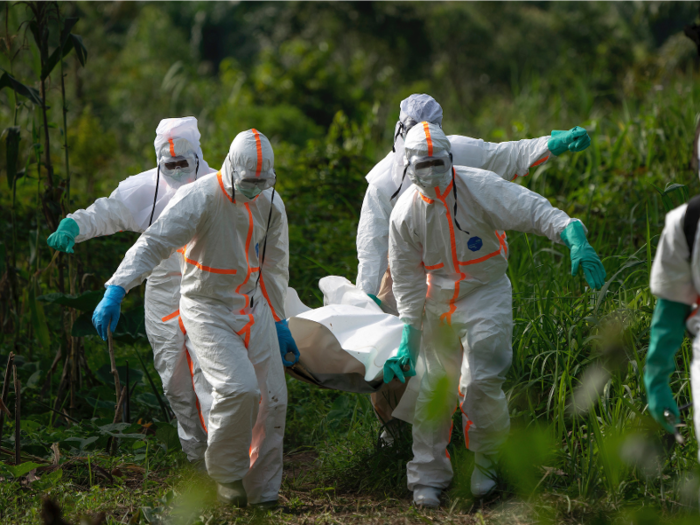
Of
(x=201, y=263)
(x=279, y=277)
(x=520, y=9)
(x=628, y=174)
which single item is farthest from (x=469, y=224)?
(x=520, y=9)

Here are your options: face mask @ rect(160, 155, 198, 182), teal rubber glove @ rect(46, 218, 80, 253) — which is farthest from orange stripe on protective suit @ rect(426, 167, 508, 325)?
teal rubber glove @ rect(46, 218, 80, 253)

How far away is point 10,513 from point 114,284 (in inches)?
43.8

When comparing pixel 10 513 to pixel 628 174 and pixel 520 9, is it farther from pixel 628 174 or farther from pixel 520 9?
pixel 520 9

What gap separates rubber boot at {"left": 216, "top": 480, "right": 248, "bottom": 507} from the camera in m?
3.30

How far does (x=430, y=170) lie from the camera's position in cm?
312

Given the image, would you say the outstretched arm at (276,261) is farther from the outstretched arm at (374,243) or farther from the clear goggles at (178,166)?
the clear goggles at (178,166)

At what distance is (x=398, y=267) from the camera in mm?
3316

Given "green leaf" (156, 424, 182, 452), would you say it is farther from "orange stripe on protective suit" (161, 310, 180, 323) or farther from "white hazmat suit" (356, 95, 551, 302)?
"white hazmat suit" (356, 95, 551, 302)

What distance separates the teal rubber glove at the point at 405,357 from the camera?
11.0 ft

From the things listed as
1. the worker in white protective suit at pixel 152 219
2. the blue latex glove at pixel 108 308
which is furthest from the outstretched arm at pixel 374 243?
the blue latex glove at pixel 108 308

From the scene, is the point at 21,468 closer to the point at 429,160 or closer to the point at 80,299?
the point at 80,299

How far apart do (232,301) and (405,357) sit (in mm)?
825

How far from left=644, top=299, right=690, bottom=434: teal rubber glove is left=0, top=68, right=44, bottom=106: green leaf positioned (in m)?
3.59

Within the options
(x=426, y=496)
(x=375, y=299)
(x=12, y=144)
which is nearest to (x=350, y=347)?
(x=375, y=299)
